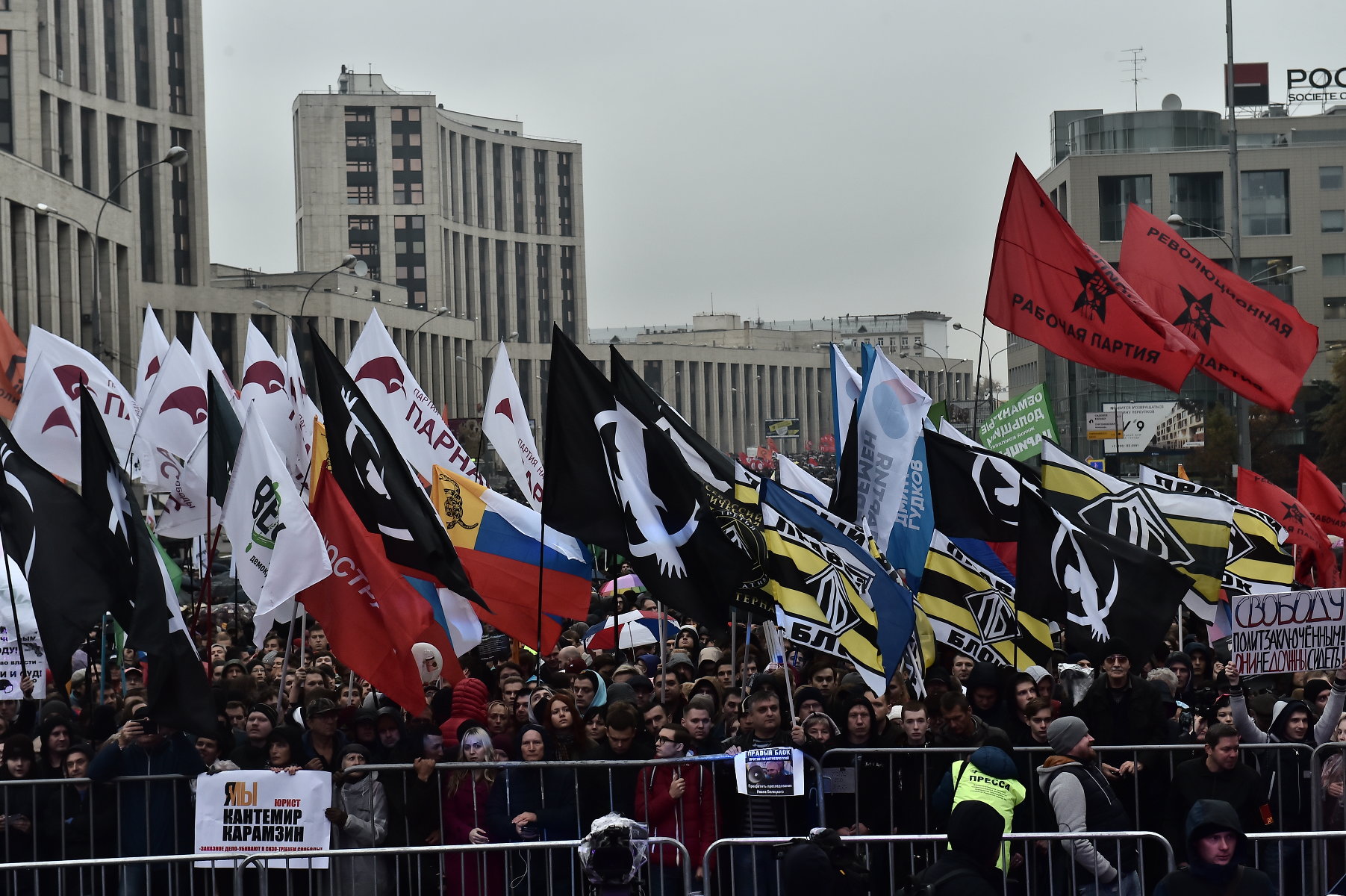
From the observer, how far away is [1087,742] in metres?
7.24

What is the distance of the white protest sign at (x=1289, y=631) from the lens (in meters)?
8.59

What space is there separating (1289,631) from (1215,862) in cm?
358

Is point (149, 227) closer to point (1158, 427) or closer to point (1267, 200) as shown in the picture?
point (1158, 427)

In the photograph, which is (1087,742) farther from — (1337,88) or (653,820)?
(1337,88)

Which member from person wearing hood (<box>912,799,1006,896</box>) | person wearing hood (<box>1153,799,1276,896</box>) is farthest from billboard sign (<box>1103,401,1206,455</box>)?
person wearing hood (<box>912,799,1006,896</box>)

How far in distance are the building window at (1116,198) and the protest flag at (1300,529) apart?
52.5 m

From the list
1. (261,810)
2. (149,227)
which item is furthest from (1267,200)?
(261,810)

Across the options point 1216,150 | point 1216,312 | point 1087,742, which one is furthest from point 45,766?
point 1216,150

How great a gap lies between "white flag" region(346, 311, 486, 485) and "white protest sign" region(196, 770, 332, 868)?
23.1 feet

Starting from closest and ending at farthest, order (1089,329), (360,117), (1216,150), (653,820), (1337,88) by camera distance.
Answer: (653,820) < (1089,329) < (1216,150) < (1337,88) < (360,117)

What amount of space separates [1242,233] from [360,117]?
7511 cm

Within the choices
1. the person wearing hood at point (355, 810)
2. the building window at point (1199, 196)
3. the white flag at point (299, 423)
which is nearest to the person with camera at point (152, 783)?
the person wearing hood at point (355, 810)

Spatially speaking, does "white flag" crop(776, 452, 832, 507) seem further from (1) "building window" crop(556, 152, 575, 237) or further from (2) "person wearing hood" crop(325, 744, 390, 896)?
(1) "building window" crop(556, 152, 575, 237)

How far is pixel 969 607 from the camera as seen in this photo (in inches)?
435
